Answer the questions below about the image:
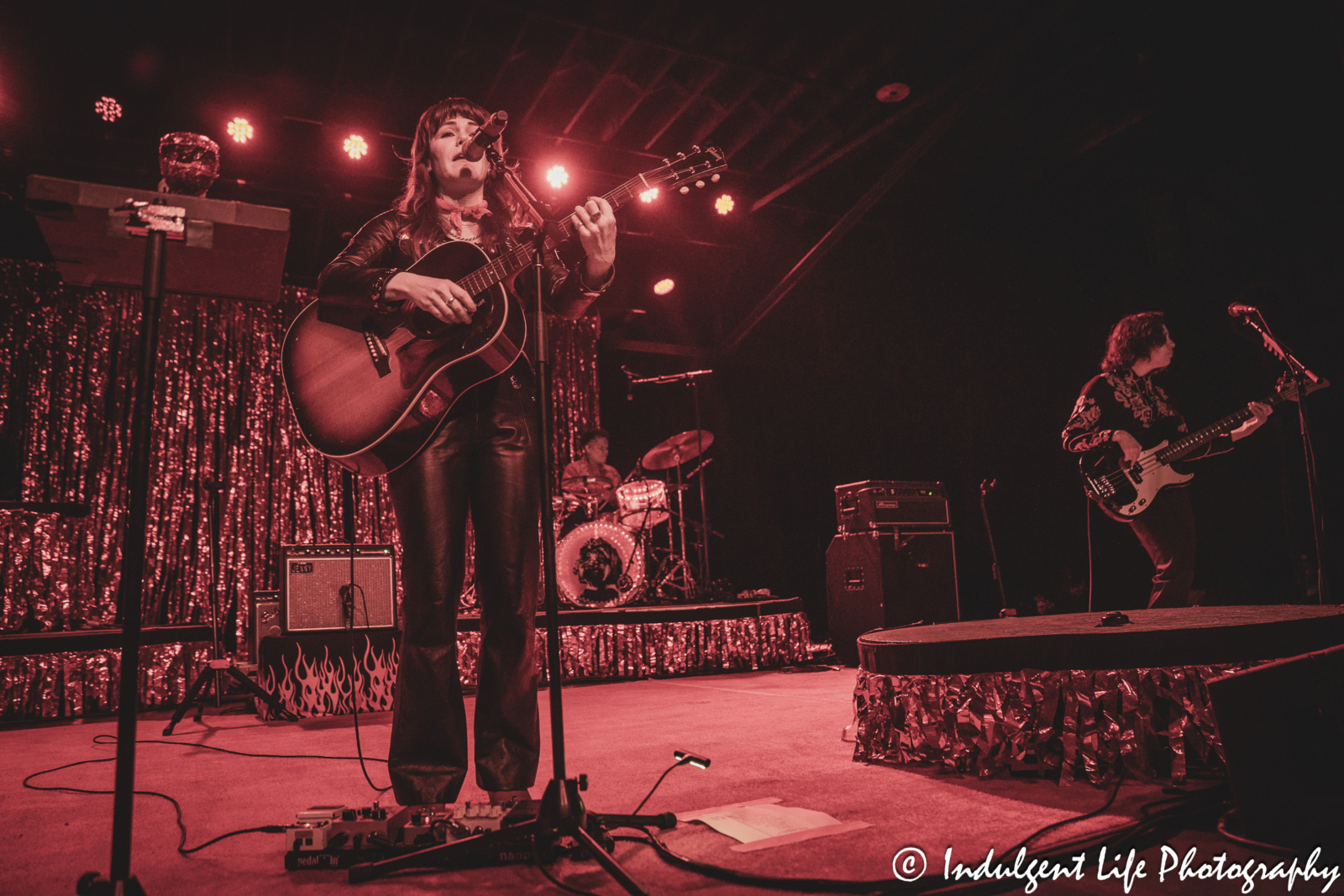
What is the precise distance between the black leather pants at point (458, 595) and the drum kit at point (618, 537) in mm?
4492

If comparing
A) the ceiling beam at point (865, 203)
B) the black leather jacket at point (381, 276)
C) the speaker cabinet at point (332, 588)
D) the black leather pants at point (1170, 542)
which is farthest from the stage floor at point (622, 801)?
the ceiling beam at point (865, 203)

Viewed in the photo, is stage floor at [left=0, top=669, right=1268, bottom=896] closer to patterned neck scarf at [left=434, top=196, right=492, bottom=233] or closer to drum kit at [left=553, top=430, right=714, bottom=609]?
patterned neck scarf at [left=434, top=196, right=492, bottom=233]

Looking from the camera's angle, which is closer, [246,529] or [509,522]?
[509,522]

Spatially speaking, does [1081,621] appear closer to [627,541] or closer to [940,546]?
[940,546]

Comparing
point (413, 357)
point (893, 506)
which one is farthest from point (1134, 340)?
point (413, 357)

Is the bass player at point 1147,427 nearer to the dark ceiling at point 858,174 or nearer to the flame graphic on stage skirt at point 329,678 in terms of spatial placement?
the dark ceiling at point 858,174

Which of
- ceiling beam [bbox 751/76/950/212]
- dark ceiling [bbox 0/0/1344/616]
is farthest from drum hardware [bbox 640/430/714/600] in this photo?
ceiling beam [bbox 751/76/950/212]

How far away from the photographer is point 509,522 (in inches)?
77.0

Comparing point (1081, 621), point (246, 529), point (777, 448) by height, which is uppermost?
point (777, 448)

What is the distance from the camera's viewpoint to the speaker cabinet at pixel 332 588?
173 inches

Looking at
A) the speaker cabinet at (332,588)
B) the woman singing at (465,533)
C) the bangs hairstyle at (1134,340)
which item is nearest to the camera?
the woman singing at (465,533)

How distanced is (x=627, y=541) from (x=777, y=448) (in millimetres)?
2235

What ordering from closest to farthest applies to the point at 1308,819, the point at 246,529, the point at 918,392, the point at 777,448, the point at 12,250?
the point at 1308,819 < the point at 12,250 < the point at 246,529 < the point at 918,392 < the point at 777,448

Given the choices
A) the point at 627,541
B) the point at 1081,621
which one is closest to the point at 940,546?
the point at 627,541
